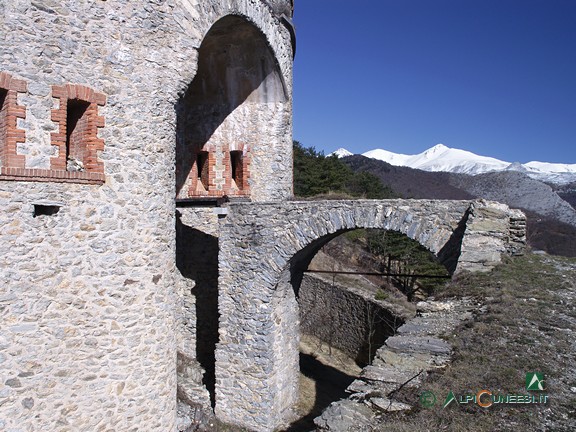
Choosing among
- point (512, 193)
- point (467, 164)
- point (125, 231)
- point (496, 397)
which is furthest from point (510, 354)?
point (467, 164)

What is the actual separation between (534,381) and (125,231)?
4806 mm

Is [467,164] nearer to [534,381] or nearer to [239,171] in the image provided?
[239,171]

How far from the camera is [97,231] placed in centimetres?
580

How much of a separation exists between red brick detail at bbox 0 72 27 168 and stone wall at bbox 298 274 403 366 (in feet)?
34.3

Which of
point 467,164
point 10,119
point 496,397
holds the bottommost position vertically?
point 496,397

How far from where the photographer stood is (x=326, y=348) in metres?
15.4

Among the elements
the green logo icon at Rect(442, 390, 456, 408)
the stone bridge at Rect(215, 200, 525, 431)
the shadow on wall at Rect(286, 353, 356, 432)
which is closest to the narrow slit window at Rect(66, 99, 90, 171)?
the stone bridge at Rect(215, 200, 525, 431)

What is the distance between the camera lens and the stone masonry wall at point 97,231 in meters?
5.20

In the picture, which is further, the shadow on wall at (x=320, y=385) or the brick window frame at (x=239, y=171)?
the brick window frame at (x=239, y=171)

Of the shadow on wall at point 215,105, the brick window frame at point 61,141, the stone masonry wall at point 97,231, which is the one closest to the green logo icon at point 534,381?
the stone masonry wall at point 97,231

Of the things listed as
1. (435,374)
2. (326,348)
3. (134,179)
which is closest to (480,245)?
(435,374)

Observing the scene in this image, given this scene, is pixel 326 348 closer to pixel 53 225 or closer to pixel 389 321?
pixel 389 321

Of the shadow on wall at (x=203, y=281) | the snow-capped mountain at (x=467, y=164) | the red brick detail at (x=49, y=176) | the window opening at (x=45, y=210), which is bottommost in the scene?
the shadow on wall at (x=203, y=281)

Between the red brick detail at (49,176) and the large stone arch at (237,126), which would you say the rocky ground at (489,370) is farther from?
the large stone arch at (237,126)
